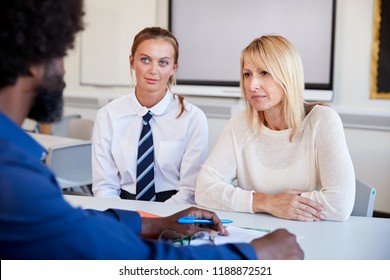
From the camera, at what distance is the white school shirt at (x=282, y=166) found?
1.86 meters

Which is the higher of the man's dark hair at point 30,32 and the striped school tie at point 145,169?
the man's dark hair at point 30,32

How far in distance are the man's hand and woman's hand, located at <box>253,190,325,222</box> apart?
529 mm

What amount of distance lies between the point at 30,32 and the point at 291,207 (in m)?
1.13

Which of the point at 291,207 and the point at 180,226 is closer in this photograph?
the point at 180,226

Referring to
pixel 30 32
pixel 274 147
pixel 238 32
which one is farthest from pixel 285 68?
pixel 238 32

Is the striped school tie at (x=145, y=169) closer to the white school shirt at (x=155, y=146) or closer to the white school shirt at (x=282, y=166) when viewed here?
the white school shirt at (x=155, y=146)

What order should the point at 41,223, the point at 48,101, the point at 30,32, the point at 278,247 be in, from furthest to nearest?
the point at 278,247 < the point at 48,101 < the point at 30,32 < the point at 41,223

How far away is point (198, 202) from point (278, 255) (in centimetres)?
87

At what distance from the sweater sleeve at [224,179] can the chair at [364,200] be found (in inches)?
16.6

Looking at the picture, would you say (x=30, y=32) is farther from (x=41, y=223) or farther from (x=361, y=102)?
(x=361, y=102)

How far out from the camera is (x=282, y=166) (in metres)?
2.03

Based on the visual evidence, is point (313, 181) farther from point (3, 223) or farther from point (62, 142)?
point (62, 142)

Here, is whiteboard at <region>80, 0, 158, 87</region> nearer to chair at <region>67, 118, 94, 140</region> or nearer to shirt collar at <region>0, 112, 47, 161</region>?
chair at <region>67, 118, 94, 140</region>

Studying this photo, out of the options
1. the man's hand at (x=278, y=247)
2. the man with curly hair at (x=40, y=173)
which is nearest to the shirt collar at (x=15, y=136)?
the man with curly hair at (x=40, y=173)
